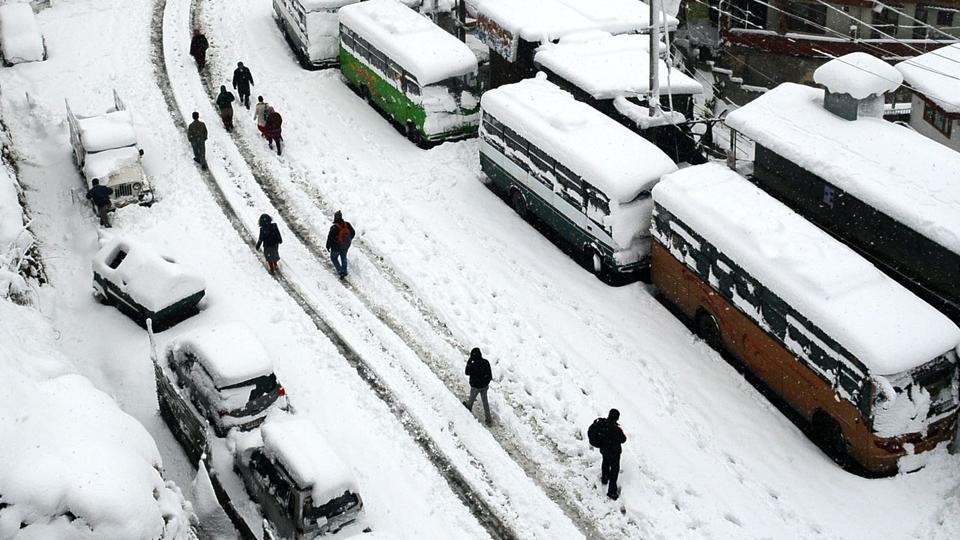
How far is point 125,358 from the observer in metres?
19.9

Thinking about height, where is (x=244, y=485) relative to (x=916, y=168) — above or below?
below

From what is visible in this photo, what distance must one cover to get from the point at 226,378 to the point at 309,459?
2415mm

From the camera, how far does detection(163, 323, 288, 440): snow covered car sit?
1661cm

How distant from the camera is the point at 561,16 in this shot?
29.6m

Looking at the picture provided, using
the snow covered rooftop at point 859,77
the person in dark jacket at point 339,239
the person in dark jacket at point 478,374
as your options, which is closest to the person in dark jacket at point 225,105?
the person in dark jacket at point 339,239

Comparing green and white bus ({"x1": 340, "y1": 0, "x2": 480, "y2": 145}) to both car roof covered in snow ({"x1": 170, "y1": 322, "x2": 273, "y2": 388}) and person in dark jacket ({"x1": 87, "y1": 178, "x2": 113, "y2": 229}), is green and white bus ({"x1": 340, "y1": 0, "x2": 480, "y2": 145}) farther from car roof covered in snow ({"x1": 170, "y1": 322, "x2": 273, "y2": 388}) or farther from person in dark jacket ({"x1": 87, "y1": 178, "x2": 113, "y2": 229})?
car roof covered in snow ({"x1": 170, "y1": 322, "x2": 273, "y2": 388})

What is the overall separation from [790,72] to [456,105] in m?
13.6

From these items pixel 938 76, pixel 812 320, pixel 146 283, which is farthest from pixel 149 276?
pixel 938 76

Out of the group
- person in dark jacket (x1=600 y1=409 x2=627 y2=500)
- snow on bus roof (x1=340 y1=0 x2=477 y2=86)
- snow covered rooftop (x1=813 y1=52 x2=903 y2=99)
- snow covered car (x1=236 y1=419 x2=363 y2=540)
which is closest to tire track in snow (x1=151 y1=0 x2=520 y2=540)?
person in dark jacket (x1=600 y1=409 x2=627 y2=500)

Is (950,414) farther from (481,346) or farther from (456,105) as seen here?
(456,105)

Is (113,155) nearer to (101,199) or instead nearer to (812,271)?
(101,199)

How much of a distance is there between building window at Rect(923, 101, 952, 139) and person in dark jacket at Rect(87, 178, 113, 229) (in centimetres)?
1973

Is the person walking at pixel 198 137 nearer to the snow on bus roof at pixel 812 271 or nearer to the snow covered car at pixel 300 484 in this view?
the snow on bus roof at pixel 812 271

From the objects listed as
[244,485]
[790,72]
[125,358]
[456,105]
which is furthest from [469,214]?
[790,72]
